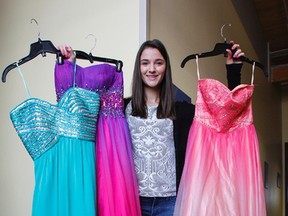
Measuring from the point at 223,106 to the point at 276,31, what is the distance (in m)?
4.49

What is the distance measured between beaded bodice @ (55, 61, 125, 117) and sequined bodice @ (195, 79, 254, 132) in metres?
0.28

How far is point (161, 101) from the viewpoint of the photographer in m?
1.34

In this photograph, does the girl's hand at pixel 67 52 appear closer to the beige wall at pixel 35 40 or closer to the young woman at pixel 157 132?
the young woman at pixel 157 132

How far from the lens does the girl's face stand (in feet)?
4.31

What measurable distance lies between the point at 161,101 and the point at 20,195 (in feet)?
4.37

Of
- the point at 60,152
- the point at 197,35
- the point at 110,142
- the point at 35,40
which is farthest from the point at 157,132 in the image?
the point at 197,35

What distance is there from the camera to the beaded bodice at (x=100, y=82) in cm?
A: 117

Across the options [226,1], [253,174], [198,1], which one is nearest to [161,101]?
[253,174]

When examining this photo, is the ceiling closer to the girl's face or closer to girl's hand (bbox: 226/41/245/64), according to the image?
girl's hand (bbox: 226/41/245/64)

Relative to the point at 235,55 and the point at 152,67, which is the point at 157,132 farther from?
the point at 235,55

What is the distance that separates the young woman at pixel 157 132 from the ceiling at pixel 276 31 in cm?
355

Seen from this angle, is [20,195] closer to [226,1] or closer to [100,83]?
[100,83]

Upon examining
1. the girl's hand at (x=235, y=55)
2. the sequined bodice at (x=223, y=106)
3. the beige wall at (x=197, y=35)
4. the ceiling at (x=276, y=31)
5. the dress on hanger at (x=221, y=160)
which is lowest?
the dress on hanger at (x=221, y=160)
